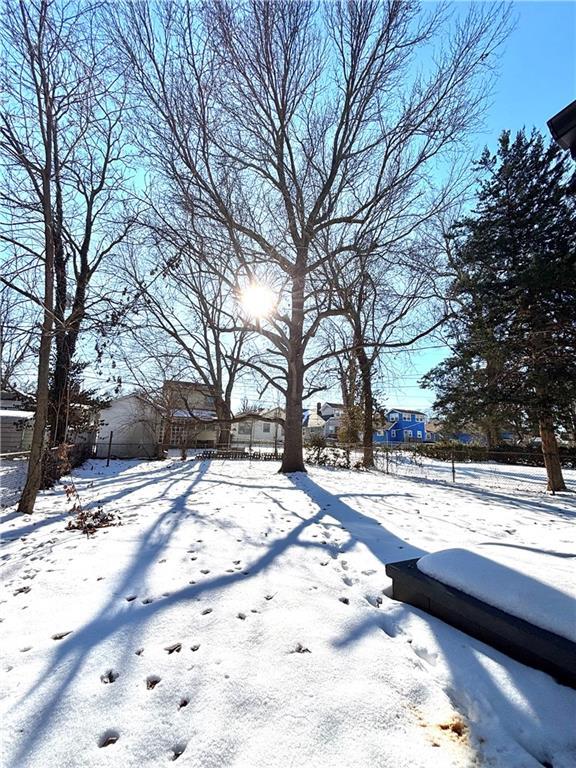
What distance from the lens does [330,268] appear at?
9.34 meters

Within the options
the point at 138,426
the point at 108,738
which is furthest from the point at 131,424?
the point at 108,738

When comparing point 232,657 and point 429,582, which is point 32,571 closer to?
point 232,657

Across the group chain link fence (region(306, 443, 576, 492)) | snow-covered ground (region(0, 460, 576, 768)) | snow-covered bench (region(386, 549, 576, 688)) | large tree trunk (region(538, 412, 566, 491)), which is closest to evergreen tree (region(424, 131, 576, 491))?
large tree trunk (region(538, 412, 566, 491))

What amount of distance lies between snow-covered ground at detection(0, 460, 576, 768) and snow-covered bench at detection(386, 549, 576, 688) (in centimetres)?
8

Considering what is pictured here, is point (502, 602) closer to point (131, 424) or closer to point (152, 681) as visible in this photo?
point (152, 681)

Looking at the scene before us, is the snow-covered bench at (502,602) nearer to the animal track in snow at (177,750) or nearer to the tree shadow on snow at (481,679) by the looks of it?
the tree shadow on snow at (481,679)

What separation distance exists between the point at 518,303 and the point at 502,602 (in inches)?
344

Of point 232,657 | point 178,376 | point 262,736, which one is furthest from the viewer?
point 178,376

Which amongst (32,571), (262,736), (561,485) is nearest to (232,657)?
(262,736)

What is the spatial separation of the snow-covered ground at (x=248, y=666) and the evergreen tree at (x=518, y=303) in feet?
18.9

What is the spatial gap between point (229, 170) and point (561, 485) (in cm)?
1197

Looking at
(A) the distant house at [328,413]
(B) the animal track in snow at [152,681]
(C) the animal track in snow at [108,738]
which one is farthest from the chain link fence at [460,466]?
(A) the distant house at [328,413]

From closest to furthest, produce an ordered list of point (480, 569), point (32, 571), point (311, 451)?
point (480, 569) → point (32, 571) → point (311, 451)

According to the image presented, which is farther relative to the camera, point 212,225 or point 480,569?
point 212,225
